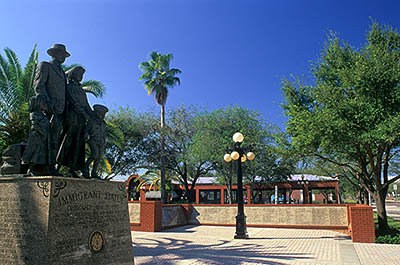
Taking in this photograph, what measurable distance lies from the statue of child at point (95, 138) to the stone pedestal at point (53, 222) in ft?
1.76

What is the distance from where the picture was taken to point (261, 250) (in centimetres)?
1006

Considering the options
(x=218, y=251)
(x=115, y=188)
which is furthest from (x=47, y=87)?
(x=218, y=251)

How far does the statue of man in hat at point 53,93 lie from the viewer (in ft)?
16.7

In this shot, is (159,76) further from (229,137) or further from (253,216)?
(253,216)

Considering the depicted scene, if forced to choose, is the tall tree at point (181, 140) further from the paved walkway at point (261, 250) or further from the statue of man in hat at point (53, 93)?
the statue of man in hat at point (53, 93)

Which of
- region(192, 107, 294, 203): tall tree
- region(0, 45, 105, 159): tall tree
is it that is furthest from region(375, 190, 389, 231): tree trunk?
region(0, 45, 105, 159): tall tree

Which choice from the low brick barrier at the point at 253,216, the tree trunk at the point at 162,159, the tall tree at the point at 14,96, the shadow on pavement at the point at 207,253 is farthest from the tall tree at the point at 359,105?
the tree trunk at the point at 162,159

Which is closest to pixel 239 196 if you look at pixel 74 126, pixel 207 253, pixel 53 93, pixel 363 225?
pixel 207 253

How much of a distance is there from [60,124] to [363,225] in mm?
11402

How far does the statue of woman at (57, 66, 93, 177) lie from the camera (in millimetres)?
5527

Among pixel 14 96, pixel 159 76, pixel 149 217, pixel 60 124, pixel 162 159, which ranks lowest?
pixel 149 217

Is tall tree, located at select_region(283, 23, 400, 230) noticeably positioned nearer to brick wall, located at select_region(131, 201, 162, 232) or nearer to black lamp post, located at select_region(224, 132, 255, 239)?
black lamp post, located at select_region(224, 132, 255, 239)

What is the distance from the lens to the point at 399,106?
40.3ft

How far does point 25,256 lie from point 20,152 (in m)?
1.78
